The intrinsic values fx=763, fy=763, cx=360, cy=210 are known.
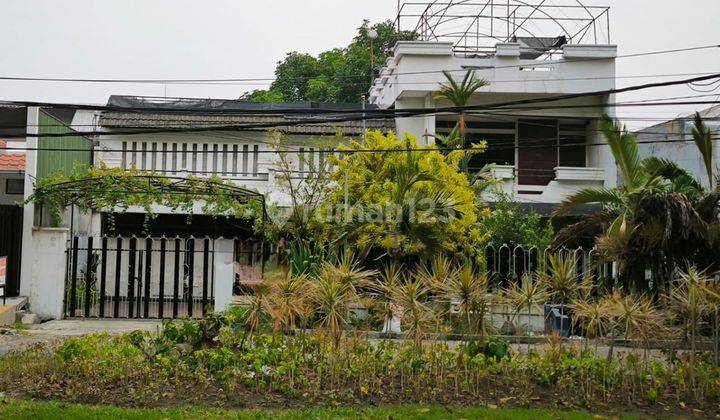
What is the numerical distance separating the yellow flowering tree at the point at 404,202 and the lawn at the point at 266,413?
29.4ft

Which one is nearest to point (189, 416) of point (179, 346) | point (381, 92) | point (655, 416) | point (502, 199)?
point (179, 346)

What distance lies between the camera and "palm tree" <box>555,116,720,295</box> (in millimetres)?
14070

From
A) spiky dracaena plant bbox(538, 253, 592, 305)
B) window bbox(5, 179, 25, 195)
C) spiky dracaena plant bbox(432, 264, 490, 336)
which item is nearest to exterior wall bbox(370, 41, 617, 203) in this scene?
window bbox(5, 179, 25, 195)

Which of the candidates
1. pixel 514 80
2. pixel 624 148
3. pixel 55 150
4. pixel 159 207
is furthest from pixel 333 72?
pixel 624 148

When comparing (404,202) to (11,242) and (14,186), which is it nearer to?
(11,242)

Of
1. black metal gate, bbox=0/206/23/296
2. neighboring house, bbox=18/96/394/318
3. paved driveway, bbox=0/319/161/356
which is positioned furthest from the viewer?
neighboring house, bbox=18/96/394/318

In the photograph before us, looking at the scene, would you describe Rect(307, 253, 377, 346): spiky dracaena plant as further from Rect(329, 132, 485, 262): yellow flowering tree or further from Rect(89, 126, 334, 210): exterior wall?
Rect(89, 126, 334, 210): exterior wall

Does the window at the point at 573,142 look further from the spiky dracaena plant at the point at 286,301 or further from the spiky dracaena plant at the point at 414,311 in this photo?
the spiky dracaena plant at the point at 286,301

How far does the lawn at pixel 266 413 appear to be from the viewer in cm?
784

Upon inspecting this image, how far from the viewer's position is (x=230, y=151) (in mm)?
24484

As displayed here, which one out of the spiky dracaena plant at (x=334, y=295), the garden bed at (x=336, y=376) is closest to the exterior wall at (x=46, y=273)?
the garden bed at (x=336, y=376)

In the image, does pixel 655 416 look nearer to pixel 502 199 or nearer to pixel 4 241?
pixel 502 199

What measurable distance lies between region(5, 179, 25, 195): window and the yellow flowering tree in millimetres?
9287

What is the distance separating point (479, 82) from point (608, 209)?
743 cm
